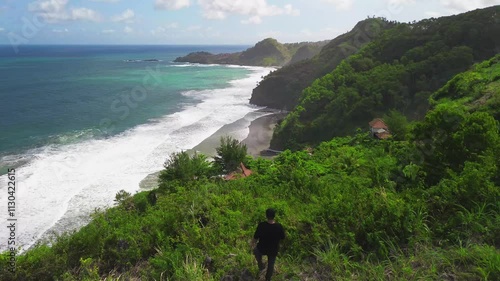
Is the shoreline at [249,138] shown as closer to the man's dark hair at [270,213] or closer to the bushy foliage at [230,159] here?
the bushy foliage at [230,159]

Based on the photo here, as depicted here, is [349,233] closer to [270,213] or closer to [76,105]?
[270,213]

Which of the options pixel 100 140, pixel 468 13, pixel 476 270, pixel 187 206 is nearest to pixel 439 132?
pixel 476 270

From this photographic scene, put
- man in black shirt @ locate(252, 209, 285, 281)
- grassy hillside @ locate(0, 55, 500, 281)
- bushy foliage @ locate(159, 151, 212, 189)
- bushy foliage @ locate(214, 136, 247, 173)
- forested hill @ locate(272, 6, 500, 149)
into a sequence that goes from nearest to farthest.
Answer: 1. man in black shirt @ locate(252, 209, 285, 281)
2. grassy hillside @ locate(0, 55, 500, 281)
3. bushy foliage @ locate(159, 151, 212, 189)
4. bushy foliage @ locate(214, 136, 247, 173)
5. forested hill @ locate(272, 6, 500, 149)

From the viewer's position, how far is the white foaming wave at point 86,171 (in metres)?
23.0

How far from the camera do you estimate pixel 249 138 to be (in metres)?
44.8

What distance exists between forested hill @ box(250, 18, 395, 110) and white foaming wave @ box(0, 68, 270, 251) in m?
19.9

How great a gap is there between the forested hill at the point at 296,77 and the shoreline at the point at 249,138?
29.9ft

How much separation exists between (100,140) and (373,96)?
112 feet

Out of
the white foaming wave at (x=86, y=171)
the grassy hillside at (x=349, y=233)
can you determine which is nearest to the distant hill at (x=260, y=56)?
Result: the white foaming wave at (x=86, y=171)

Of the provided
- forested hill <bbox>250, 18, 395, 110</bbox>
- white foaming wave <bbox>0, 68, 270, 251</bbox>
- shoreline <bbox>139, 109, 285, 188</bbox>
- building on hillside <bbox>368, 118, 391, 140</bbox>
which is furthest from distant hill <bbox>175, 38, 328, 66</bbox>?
building on hillside <bbox>368, 118, 391, 140</bbox>

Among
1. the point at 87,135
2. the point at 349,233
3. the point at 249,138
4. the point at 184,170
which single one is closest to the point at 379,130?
the point at 184,170

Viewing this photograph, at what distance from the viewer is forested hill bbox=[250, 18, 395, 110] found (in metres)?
69.1

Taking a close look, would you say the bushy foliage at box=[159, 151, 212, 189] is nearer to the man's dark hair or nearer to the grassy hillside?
the grassy hillside

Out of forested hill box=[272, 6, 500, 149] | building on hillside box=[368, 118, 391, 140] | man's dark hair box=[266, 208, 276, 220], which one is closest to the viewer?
man's dark hair box=[266, 208, 276, 220]
